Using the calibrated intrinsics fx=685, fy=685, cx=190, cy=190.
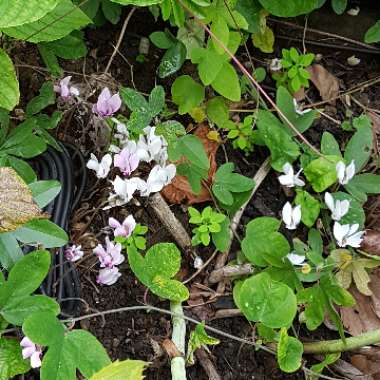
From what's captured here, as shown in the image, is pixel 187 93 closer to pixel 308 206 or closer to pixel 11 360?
pixel 308 206

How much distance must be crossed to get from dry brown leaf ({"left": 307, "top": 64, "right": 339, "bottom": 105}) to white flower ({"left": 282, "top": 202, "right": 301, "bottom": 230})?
0.43m

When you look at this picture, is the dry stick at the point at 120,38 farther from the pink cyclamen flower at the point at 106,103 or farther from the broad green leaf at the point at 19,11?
the broad green leaf at the point at 19,11

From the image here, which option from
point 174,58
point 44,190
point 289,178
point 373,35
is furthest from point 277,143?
point 44,190

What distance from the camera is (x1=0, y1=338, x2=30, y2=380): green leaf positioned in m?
1.21

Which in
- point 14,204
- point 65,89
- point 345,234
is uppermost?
point 14,204

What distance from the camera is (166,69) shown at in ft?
5.43

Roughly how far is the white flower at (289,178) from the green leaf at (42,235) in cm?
60

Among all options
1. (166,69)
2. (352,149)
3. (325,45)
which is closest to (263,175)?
(352,149)

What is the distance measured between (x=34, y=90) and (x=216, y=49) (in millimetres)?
470

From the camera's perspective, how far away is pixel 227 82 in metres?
1.54

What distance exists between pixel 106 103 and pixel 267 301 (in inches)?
21.4

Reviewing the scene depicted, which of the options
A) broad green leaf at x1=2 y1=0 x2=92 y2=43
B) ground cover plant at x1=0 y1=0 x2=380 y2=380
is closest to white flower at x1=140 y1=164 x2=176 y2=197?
ground cover plant at x1=0 y1=0 x2=380 y2=380

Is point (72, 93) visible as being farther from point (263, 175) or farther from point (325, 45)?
point (325, 45)

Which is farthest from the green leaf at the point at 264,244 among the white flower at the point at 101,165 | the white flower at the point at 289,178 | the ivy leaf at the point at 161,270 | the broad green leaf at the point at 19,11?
the broad green leaf at the point at 19,11
